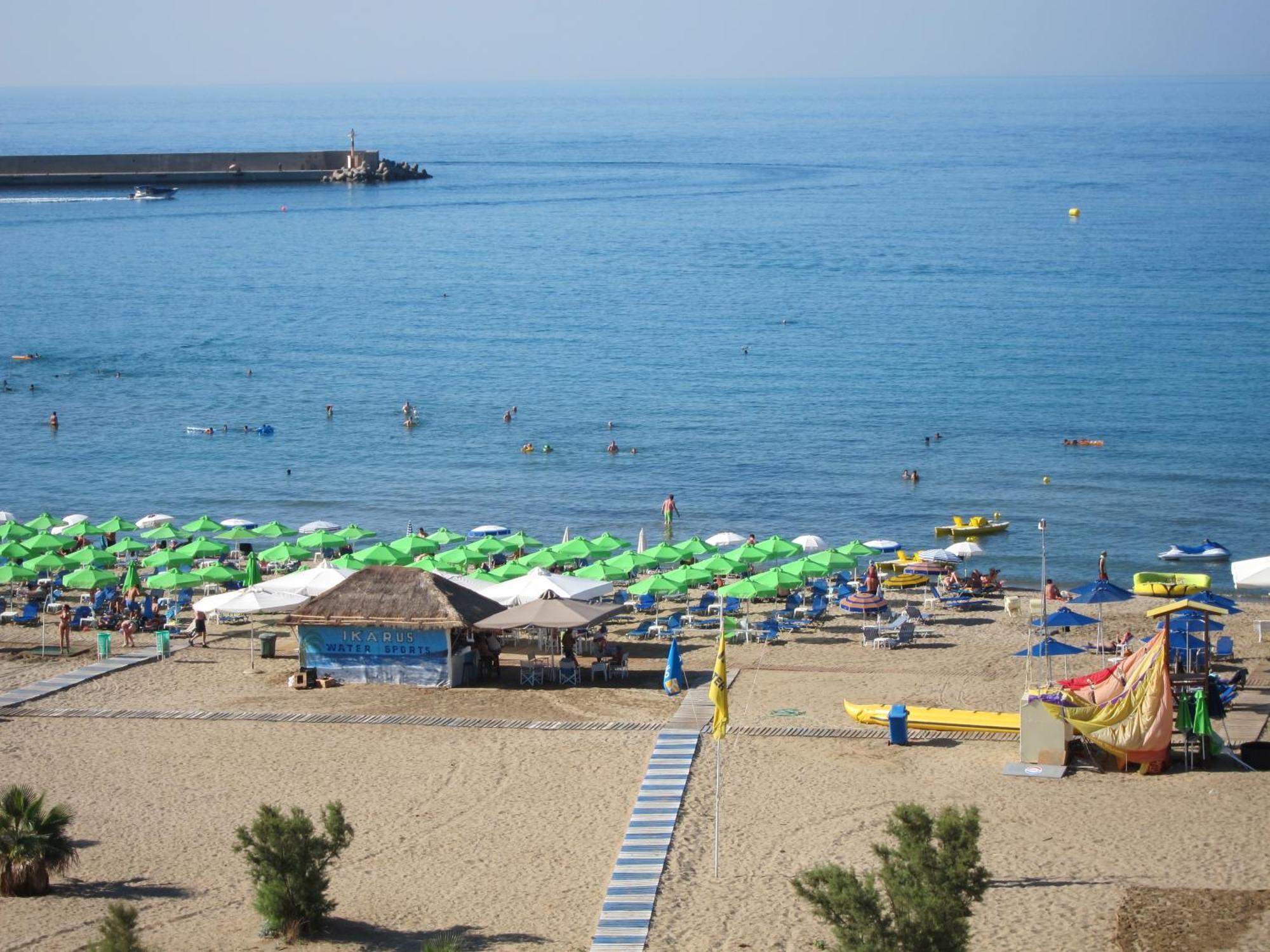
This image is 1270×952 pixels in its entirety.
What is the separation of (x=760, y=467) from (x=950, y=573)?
17.6 meters

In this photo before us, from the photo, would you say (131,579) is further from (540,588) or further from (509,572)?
(540,588)

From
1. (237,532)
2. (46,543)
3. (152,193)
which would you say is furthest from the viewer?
(152,193)

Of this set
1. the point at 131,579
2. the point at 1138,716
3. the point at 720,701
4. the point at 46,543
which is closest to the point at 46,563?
the point at 131,579

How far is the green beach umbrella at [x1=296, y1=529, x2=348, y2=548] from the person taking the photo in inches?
1540

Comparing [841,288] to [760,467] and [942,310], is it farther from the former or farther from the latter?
[760,467]

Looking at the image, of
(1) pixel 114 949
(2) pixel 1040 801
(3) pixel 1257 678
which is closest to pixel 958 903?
(2) pixel 1040 801

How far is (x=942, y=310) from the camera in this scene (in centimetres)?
8600

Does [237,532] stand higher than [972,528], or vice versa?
[972,528]

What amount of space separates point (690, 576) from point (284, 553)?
35.2ft

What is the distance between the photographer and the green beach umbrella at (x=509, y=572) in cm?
3384

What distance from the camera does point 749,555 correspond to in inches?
1400

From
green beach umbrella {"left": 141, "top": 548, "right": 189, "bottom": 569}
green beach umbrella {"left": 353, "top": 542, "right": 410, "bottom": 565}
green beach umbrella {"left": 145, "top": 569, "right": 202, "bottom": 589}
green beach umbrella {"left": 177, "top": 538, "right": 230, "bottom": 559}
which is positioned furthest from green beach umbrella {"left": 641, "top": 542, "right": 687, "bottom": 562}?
green beach umbrella {"left": 141, "top": 548, "right": 189, "bottom": 569}

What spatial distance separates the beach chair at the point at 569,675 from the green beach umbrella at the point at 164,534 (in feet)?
52.9

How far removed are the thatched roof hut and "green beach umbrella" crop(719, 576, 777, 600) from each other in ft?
16.7
